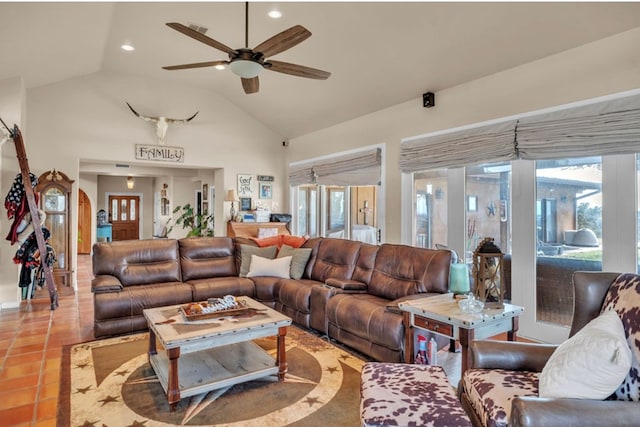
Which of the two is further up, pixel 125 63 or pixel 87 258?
pixel 125 63

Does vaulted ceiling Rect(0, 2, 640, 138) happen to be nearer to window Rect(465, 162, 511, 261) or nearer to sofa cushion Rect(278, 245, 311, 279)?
window Rect(465, 162, 511, 261)

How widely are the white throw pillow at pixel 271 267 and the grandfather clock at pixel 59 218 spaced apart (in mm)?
3103

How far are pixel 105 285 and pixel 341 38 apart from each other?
3.59 metres

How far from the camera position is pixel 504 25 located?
3.32m

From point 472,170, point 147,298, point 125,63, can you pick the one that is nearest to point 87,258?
point 125,63

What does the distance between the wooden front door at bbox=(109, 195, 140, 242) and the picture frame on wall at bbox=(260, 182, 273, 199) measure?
7.60m

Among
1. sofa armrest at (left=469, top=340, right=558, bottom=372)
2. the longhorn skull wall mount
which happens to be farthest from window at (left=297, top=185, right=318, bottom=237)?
sofa armrest at (left=469, top=340, right=558, bottom=372)

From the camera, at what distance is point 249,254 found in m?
4.86

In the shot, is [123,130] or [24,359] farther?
[123,130]

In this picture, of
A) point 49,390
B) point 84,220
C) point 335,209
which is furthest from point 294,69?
point 84,220

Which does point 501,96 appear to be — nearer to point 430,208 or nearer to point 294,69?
point 430,208

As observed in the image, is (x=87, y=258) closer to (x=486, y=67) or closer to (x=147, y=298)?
(x=147, y=298)

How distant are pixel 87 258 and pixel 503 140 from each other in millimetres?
9963

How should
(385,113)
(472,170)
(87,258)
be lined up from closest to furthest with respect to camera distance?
(472,170), (385,113), (87,258)
